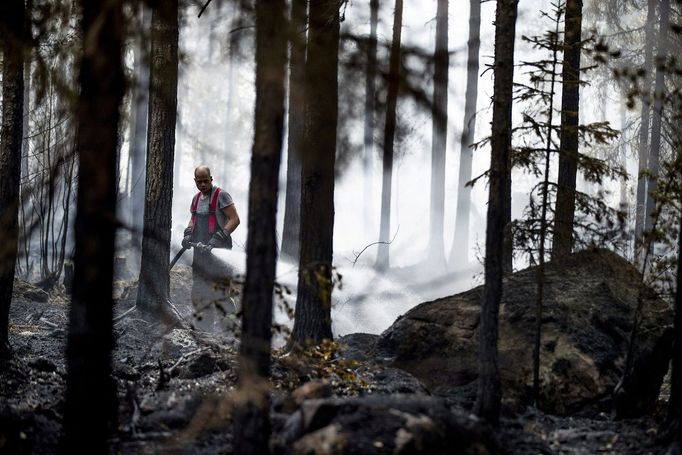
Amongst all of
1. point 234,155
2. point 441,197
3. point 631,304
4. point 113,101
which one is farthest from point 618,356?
point 234,155

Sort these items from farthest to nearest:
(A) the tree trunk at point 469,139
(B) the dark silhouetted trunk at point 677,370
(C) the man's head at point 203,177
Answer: (A) the tree trunk at point 469,139
(C) the man's head at point 203,177
(B) the dark silhouetted trunk at point 677,370

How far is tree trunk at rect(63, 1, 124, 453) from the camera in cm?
486

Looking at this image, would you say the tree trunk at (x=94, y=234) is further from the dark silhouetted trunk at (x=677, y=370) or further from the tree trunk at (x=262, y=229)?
the dark silhouetted trunk at (x=677, y=370)

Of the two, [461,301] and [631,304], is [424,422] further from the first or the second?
Result: [631,304]

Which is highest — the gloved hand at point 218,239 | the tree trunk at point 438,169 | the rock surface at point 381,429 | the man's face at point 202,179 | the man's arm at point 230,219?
the tree trunk at point 438,169

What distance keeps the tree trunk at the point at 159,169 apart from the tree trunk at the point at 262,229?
6.75 metres

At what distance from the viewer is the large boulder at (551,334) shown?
8.12 metres

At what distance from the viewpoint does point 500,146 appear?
691 centimetres

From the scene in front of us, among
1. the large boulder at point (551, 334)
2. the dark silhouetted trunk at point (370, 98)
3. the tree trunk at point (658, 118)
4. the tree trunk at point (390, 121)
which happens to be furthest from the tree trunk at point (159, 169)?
the tree trunk at point (658, 118)

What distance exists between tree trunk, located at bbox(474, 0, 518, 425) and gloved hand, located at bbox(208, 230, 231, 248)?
5.61m

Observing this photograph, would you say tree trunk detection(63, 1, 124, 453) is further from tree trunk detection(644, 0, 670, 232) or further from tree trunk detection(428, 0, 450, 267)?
tree trunk detection(644, 0, 670, 232)

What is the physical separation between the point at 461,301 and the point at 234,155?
→ 126 ft

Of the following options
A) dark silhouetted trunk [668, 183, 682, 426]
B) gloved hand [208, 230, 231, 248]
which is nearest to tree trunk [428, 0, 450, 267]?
gloved hand [208, 230, 231, 248]

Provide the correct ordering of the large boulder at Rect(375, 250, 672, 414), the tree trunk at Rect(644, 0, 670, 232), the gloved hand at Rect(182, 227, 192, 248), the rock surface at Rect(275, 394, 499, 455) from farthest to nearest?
the tree trunk at Rect(644, 0, 670, 232) < the gloved hand at Rect(182, 227, 192, 248) < the large boulder at Rect(375, 250, 672, 414) < the rock surface at Rect(275, 394, 499, 455)
